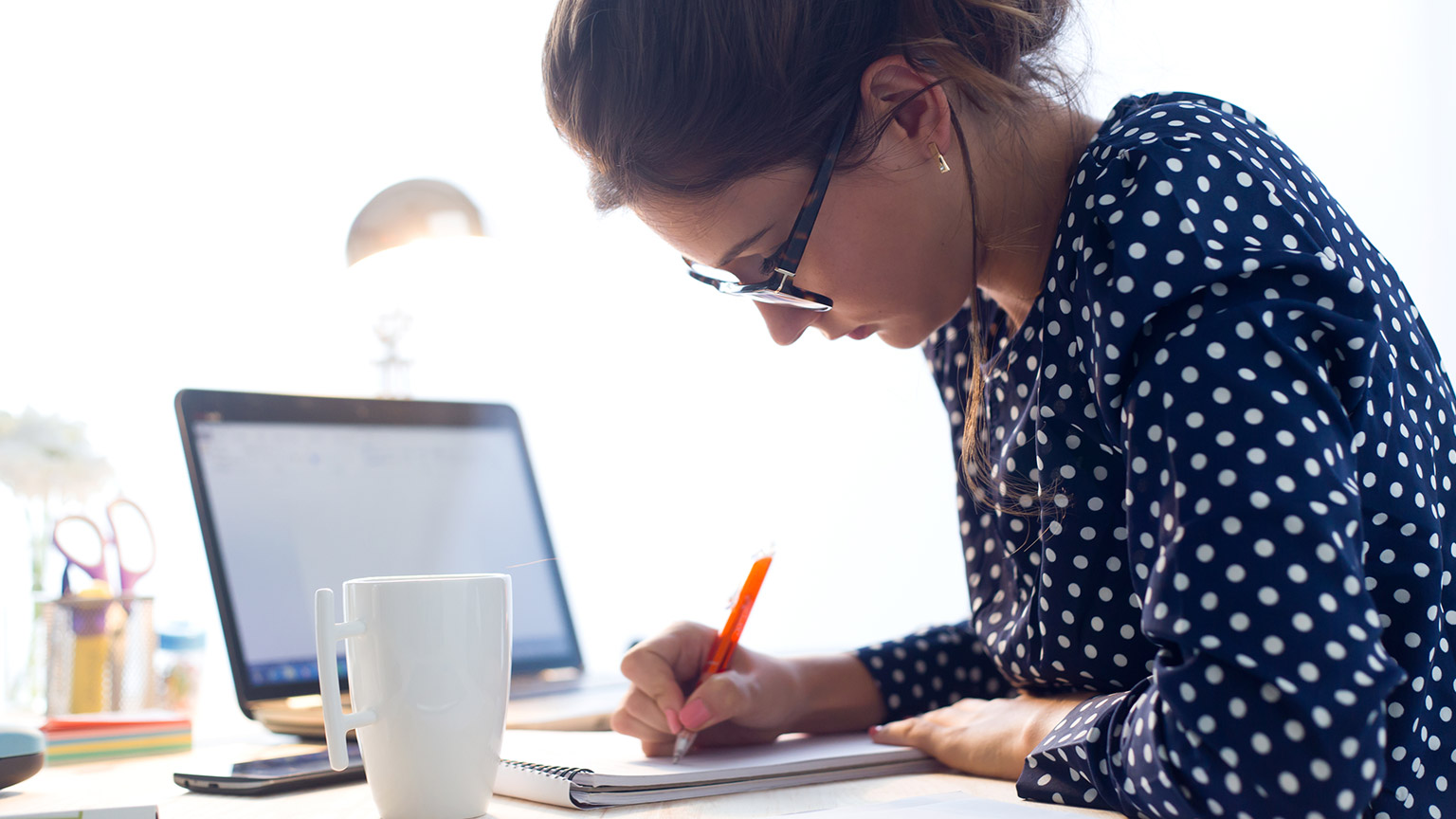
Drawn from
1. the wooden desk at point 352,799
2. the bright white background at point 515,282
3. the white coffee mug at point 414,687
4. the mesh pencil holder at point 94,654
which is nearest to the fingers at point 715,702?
the wooden desk at point 352,799

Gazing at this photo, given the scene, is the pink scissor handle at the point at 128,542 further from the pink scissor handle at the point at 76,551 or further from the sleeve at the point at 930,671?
the sleeve at the point at 930,671

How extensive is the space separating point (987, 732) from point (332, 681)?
429 mm

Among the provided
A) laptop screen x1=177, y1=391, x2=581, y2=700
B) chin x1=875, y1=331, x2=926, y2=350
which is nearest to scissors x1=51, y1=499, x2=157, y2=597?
laptop screen x1=177, y1=391, x2=581, y2=700

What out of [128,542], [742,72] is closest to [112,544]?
[128,542]

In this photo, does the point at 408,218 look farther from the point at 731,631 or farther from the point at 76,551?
the point at 731,631

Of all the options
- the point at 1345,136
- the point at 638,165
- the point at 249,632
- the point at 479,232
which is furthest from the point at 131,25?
the point at 1345,136

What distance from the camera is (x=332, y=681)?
503mm

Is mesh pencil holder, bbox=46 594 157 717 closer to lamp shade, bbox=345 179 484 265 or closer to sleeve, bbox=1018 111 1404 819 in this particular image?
lamp shade, bbox=345 179 484 265

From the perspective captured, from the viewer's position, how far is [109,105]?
1386 millimetres

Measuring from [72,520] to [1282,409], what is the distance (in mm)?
1106

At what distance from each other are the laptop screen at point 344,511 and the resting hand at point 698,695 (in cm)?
38

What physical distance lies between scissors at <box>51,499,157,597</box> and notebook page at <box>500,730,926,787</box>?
0.51 meters

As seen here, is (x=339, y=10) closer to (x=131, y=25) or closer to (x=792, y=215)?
(x=131, y=25)

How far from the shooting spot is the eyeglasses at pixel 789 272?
69 centimetres
